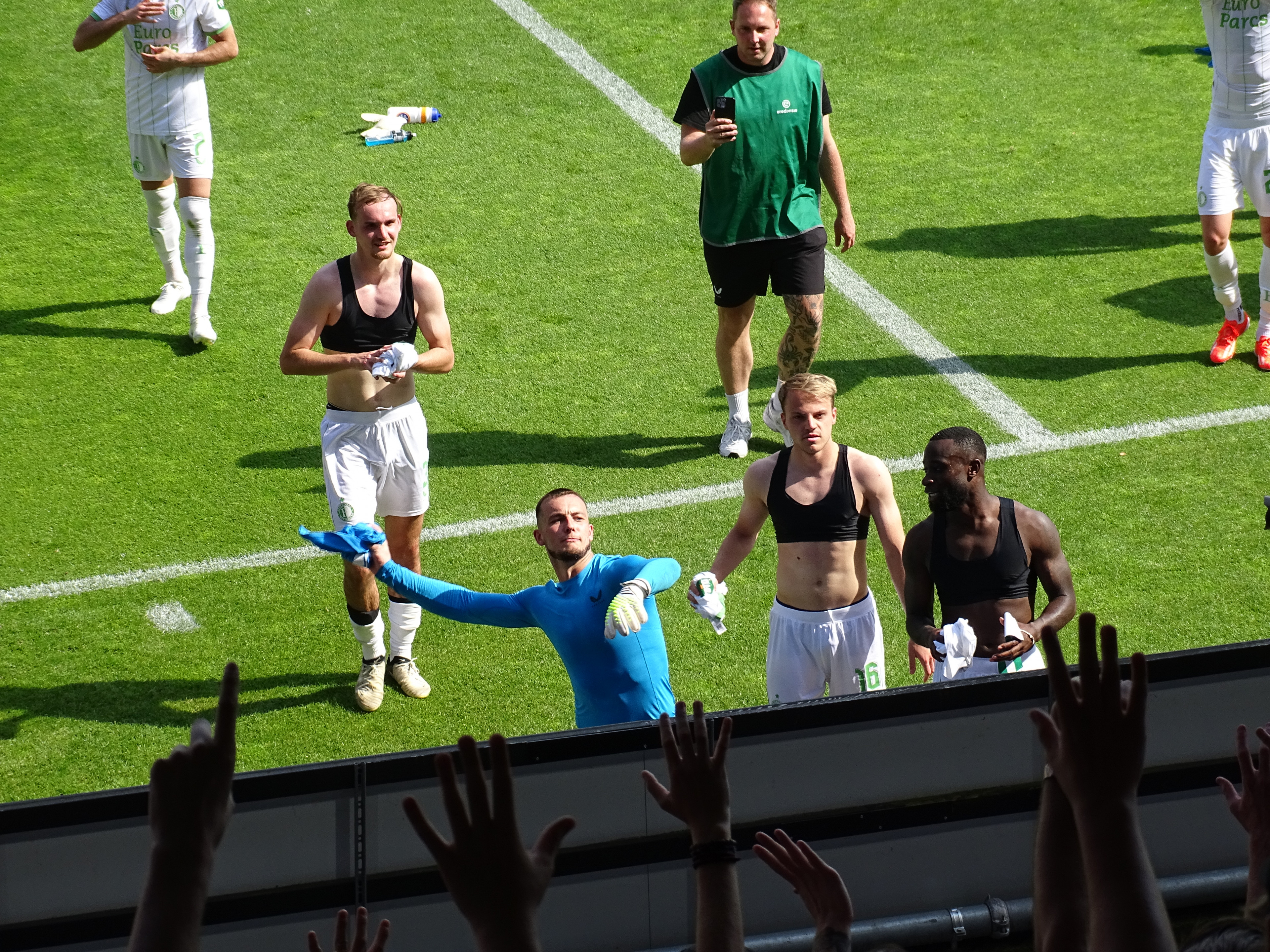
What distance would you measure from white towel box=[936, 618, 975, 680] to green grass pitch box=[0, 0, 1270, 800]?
135cm

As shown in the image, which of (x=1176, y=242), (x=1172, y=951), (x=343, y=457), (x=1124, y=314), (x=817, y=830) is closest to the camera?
(x=1172, y=951)

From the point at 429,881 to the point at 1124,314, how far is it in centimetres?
679

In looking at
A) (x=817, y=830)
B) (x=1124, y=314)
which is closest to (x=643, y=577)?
(x=817, y=830)

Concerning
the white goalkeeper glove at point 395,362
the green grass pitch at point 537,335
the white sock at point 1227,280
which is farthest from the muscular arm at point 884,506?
the white sock at point 1227,280

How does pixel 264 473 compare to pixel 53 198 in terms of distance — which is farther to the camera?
pixel 53 198

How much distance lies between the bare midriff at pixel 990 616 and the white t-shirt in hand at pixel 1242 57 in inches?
179

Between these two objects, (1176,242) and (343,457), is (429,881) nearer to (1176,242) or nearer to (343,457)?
(343,457)

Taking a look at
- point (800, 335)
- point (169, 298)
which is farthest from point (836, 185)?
point (169, 298)

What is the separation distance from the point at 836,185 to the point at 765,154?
1.68 ft

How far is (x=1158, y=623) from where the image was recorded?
6.84 m

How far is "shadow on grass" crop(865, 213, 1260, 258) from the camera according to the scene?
410 inches

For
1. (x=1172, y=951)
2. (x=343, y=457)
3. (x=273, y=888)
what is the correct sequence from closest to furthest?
1. (x=1172, y=951)
2. (x=273, y=888)
3. (x=343, y=457)

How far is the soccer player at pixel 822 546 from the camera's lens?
18.8 ft

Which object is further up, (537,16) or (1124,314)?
(537,16)
